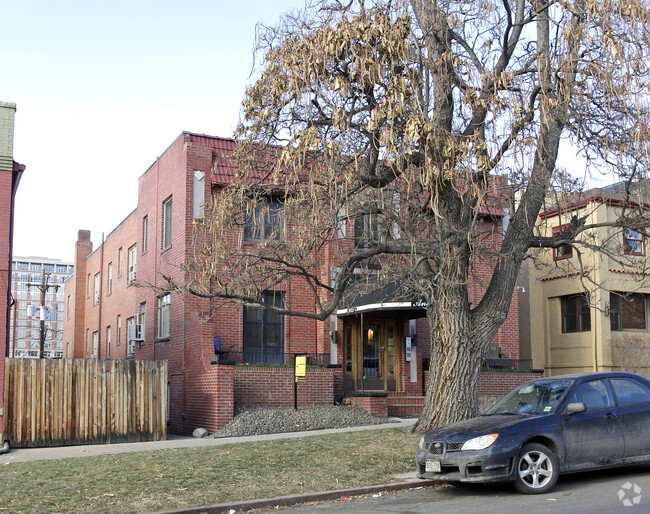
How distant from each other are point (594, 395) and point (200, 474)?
5577 millimetres

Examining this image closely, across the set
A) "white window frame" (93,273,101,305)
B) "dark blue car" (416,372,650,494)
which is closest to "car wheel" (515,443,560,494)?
"dark blue car" (416,372,650,494)

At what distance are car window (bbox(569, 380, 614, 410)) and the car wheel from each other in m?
0.98

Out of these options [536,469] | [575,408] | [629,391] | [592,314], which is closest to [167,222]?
[592,314]

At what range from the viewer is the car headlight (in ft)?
29.2

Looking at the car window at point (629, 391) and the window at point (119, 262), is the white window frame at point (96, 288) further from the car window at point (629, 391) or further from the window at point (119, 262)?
the car window at point (629, 391)

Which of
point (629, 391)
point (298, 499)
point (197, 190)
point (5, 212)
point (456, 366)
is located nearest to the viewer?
point (298, 499)

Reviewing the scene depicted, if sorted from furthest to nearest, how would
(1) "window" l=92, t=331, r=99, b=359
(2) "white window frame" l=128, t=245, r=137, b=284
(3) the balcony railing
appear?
(1) "window" l=92, t=331, r=99, b=359 < (2) "white window frame" l=128, t=245, r=137, b=284 < (3) the balcony railing

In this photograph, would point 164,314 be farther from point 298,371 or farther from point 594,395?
point 594,395

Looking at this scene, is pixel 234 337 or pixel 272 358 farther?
pixel 272 358

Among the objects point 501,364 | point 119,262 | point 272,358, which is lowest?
point 501,364

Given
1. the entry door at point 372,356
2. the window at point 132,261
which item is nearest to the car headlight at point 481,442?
the entry door at point 372,356

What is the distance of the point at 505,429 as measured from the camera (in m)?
9.03

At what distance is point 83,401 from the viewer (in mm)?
16062

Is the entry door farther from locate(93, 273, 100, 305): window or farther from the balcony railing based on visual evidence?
locate(93, 273, 100, 305): window
